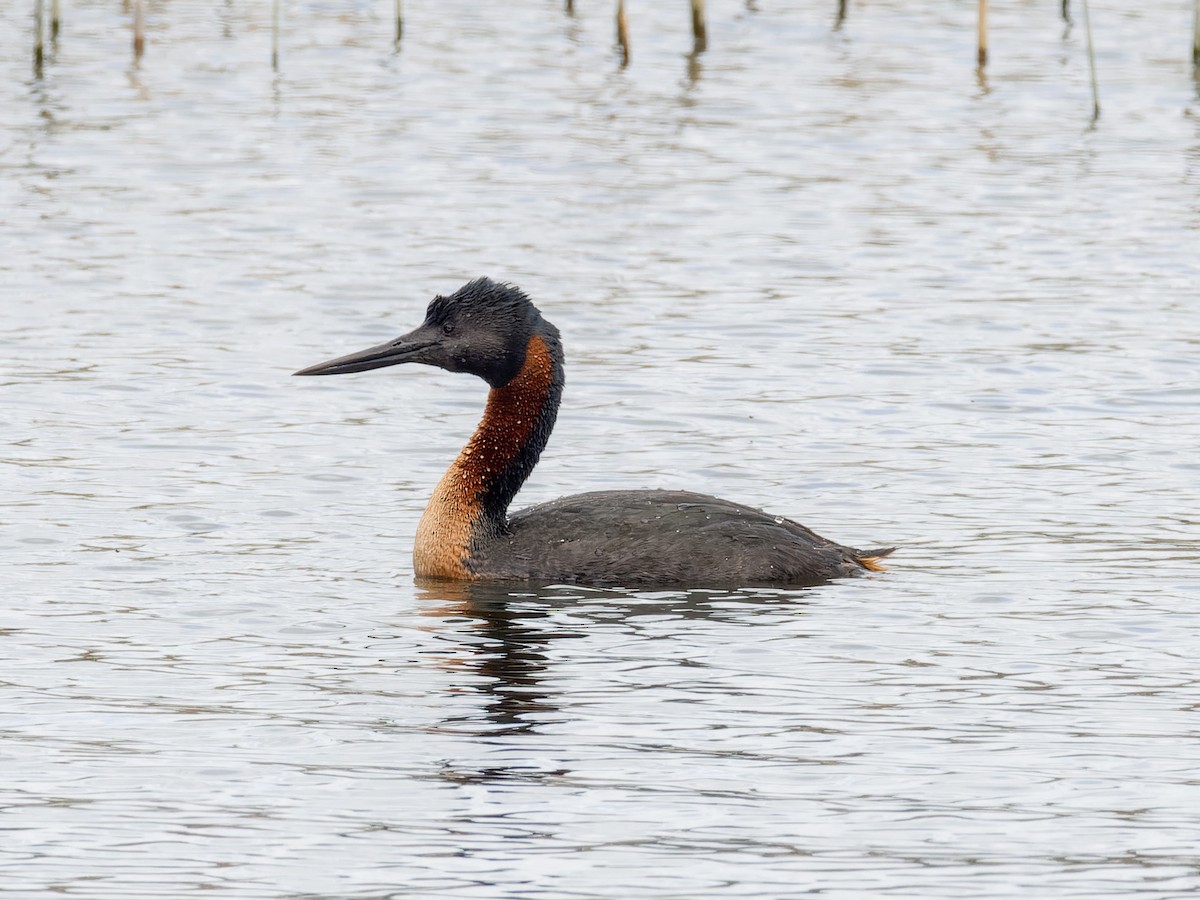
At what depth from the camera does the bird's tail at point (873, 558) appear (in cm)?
1054

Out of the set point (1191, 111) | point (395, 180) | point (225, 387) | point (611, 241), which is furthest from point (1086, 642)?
point (1191, 111)

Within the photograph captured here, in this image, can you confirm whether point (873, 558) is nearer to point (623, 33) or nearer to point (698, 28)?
point (623, 33)

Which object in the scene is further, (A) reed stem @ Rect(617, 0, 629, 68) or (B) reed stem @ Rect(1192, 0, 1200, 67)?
(A) reed stem @ Rect(617, 0, 629, 68)

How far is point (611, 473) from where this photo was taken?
496 inches

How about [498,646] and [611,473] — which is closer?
[498,646]

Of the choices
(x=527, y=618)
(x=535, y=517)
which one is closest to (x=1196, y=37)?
(x=535, y=517)

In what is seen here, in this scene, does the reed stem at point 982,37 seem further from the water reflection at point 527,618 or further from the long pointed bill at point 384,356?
the water reflection at point 527,618

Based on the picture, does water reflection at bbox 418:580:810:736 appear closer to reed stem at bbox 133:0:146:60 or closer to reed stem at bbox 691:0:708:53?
reed stem at bbox 133:0:146:60

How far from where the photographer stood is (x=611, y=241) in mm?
19344

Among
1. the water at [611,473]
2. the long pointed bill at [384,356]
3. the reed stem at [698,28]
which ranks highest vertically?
the long pointed bill at [384,356]

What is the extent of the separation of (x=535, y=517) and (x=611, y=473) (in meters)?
1.95

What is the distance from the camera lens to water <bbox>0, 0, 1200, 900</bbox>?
729 centimetres

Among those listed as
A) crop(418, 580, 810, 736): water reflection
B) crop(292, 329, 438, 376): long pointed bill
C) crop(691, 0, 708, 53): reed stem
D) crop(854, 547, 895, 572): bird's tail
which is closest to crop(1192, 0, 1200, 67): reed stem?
crop(691, 0, 708, 53): reed stem

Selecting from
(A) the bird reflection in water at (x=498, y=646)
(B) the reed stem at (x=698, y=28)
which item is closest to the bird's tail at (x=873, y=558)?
(A) the bird reflection in water at (x=498, y=646)
